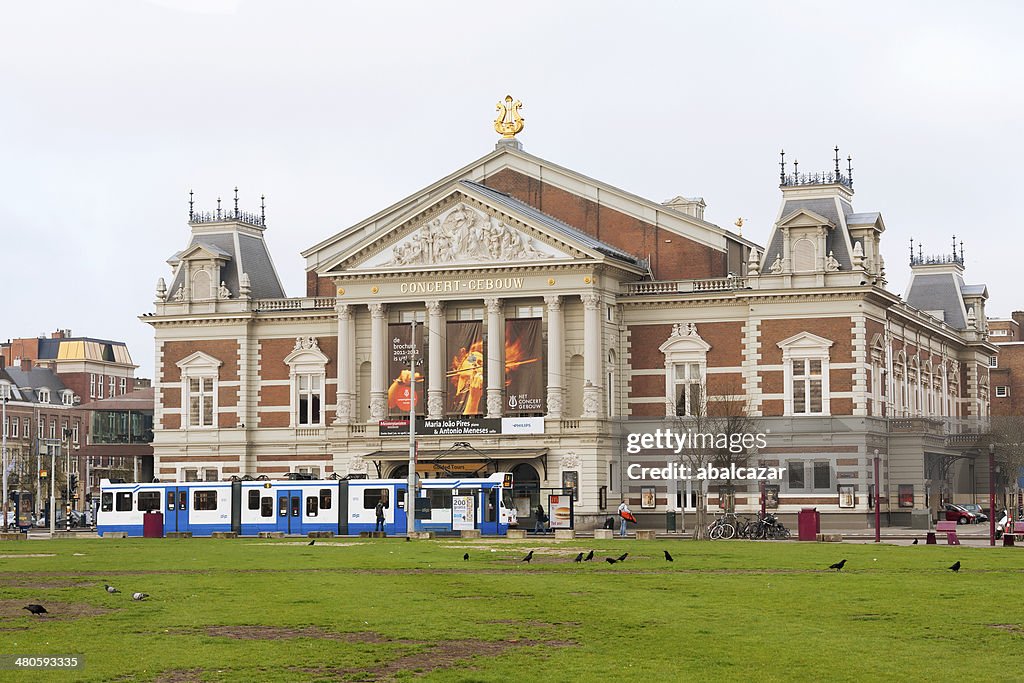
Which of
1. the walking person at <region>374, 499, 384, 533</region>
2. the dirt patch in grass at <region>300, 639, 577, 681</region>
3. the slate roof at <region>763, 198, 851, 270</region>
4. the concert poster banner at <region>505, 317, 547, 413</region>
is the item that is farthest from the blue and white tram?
the dirt patch in grass at <region>300, 639, 577, 681</region>

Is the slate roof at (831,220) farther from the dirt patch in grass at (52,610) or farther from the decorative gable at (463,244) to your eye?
the dirt patch in grass at (52,610)

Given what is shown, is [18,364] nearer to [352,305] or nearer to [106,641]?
[352,305]

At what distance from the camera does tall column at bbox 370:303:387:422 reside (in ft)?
313

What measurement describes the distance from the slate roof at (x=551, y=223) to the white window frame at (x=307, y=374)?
14.3 metres

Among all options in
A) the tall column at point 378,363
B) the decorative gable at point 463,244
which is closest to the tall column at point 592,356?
the decorative gable at point 463,244

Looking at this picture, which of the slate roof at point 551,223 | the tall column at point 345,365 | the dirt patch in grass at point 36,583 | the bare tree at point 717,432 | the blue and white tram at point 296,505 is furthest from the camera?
the tall column at point 345,365

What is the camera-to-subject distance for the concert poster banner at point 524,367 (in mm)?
93188

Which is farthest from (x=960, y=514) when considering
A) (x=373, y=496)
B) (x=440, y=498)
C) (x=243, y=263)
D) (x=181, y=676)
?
(x=181, y=676)

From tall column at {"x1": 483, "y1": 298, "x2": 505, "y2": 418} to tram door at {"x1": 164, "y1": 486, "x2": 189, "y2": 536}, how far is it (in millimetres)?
17408

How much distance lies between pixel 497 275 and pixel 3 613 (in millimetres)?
60889

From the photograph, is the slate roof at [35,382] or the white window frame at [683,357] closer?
the white window frame at [683,357]

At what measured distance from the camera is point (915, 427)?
9200 cm

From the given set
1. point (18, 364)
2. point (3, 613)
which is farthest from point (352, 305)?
point (18, 364)

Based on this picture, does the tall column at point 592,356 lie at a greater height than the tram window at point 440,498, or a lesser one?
greater
